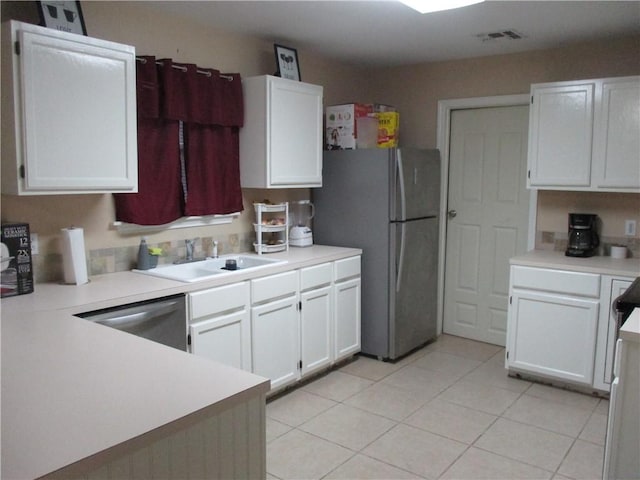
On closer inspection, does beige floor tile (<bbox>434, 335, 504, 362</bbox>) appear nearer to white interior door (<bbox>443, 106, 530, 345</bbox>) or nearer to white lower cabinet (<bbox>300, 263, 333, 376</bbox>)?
white interior door (<bbox>443, 106, 530, 345</bbox>)

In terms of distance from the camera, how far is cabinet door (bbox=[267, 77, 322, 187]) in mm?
3611

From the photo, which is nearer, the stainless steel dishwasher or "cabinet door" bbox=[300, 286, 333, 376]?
the stainless steel dishwasher

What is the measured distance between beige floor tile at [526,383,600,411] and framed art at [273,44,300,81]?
2754 mm

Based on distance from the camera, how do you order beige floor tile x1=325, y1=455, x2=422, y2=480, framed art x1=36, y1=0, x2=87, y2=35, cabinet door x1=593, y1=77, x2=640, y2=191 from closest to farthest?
1. framed art x1=36, y1=0, x2=87, y2=35
2. beige floor tile x1=325, y1=455, x2=422, y2=480
3. cabinet door x1=593, y1=77, x2=640, y2=191

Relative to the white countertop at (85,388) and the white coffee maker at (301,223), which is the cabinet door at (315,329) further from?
the white countertop at (85,388)

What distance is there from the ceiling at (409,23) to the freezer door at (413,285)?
1355 millimetres

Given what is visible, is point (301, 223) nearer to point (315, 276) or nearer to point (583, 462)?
point (315, 276)

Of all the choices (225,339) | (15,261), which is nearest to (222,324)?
(225,339)

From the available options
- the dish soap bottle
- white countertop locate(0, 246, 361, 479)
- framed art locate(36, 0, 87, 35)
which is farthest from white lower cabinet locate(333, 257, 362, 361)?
framed art locate(36, 0, 87, 35)

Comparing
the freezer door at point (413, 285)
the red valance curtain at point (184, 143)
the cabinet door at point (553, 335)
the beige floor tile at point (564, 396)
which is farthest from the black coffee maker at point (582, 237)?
the red valance curtain at point (184, 143)

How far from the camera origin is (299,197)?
4363mm

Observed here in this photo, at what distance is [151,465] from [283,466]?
155 cm

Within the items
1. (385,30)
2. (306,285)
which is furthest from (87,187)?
(385,30)

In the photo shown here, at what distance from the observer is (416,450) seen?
2865 mm
